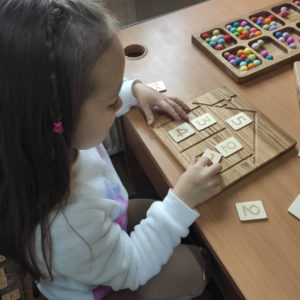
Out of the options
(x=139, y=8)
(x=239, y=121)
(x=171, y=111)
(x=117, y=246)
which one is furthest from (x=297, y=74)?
(x=139, y=8)

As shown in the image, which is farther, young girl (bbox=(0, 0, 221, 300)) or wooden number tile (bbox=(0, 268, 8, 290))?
wooden number tile (bbox=(0, 268, 8, 290))

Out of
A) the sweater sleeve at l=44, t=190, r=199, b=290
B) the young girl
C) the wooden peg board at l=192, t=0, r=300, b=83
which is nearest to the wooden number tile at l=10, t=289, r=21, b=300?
the young girl

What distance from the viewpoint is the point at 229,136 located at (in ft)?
2.44

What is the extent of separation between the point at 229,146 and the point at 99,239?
1.12 ft

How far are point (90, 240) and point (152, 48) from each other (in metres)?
0.65

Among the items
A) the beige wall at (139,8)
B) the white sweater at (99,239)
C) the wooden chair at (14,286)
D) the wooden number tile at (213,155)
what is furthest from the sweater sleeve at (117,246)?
the beige wall at (139,8)

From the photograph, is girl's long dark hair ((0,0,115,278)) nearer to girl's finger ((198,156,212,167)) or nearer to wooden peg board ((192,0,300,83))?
girl's finger ((198,156,212,167))

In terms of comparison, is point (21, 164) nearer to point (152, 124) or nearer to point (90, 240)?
point (90, 240)

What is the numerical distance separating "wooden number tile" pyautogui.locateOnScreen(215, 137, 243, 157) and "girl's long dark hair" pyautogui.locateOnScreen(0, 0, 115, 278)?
0.35 meters

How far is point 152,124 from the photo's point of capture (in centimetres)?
80

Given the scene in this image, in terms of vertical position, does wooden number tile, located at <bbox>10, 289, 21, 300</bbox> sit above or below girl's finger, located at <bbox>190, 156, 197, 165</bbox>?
below

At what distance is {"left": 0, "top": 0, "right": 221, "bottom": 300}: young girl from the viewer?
42 centimetres

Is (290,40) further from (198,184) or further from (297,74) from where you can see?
(198,184)

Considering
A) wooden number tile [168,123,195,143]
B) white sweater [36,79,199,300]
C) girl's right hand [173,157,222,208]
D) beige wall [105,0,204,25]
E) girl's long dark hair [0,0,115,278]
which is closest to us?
girl's long dark hair [0,0,115,278]
